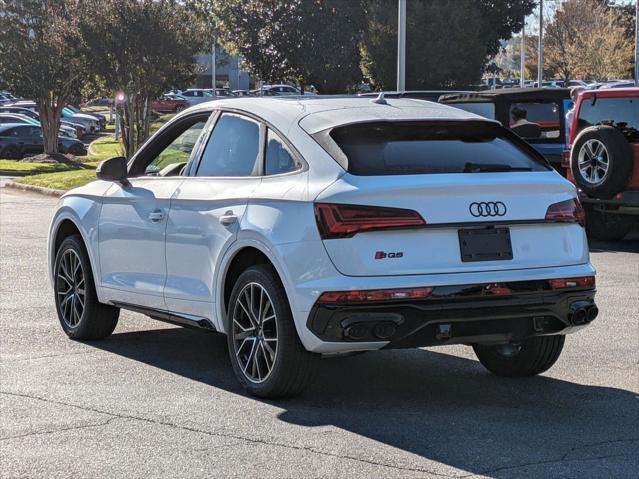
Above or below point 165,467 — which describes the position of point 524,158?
above

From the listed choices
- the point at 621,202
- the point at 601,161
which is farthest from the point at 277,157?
the point at 621,202

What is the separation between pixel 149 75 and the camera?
30031 mm

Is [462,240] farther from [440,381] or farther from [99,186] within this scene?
[99,186]

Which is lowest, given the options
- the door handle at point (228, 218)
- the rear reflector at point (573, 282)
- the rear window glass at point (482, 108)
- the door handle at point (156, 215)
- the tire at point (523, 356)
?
the tire at point (523, 356)

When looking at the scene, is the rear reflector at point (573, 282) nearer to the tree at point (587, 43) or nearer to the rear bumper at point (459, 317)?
the rear bumper at point (459, 317)

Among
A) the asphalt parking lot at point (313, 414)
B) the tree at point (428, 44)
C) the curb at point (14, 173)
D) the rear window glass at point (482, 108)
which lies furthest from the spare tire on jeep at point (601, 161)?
the tree at point (428, 44)

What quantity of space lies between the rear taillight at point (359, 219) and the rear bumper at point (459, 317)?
36cm

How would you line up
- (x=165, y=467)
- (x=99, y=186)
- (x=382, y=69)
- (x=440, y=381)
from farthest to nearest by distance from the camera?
1. (x=382, y=69)
2. (x=99, y=186)
3. (x=440, y=381)
4. (x=165, y=467)

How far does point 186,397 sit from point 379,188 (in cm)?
166

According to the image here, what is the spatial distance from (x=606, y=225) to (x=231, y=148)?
9.38 metres

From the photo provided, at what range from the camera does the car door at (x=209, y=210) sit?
22.2 ft

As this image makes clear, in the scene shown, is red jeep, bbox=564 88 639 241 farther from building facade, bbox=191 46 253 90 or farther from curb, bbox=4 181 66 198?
building facade, bbox=191 46 253 90

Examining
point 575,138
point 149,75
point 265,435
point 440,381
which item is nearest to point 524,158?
point 440,381

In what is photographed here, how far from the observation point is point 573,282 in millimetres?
6336
